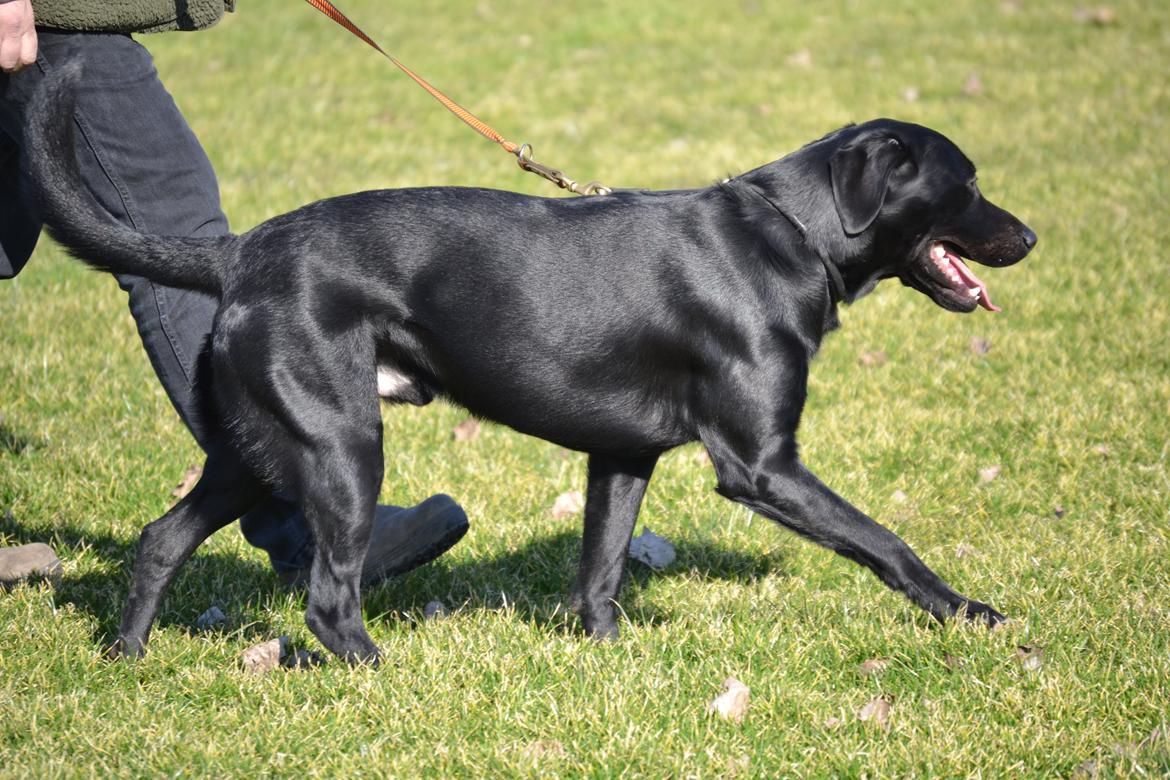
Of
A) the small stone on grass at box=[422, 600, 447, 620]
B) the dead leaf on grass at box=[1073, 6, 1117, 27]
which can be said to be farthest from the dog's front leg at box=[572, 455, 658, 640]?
the dead leaf on grass at box=[1073, 6, 1117, 27]

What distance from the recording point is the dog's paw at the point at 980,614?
133 inches

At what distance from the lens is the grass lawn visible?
302cm

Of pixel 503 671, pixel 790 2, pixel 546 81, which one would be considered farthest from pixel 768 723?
pixel 790 2

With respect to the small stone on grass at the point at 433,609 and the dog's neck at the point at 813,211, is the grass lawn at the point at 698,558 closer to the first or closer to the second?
the small stone on grass at the point at 433,609

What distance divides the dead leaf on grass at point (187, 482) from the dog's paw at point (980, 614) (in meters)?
2.80

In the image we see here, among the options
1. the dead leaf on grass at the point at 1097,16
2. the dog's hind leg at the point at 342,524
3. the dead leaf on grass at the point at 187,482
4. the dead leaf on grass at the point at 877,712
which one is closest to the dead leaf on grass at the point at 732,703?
the dead leaf on grass at the point at 877,712

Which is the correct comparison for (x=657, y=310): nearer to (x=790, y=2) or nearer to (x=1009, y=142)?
(x=1009, y=142)

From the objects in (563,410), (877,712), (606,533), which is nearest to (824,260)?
(563,410)

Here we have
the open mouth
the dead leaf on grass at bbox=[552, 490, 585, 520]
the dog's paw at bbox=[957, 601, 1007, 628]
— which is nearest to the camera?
the dog's paw at bbox=[957, 601, 1007, 628]

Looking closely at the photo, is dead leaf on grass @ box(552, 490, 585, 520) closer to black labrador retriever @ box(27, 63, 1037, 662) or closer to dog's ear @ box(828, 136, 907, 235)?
black labrador retriever @ box(27, 63, 1037, 662)

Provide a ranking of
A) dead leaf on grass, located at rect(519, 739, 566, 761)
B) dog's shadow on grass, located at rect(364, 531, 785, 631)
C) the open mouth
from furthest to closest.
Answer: dog's shadow on grass, located at rect(364, 531, 785, 631) → the open mouth → dead leaf on grass, located at rect(519, 739, 566, 761)

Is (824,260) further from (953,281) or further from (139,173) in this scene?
(139,173)

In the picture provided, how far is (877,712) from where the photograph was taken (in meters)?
3.13

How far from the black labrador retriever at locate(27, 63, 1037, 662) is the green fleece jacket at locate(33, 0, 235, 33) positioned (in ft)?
1.35
